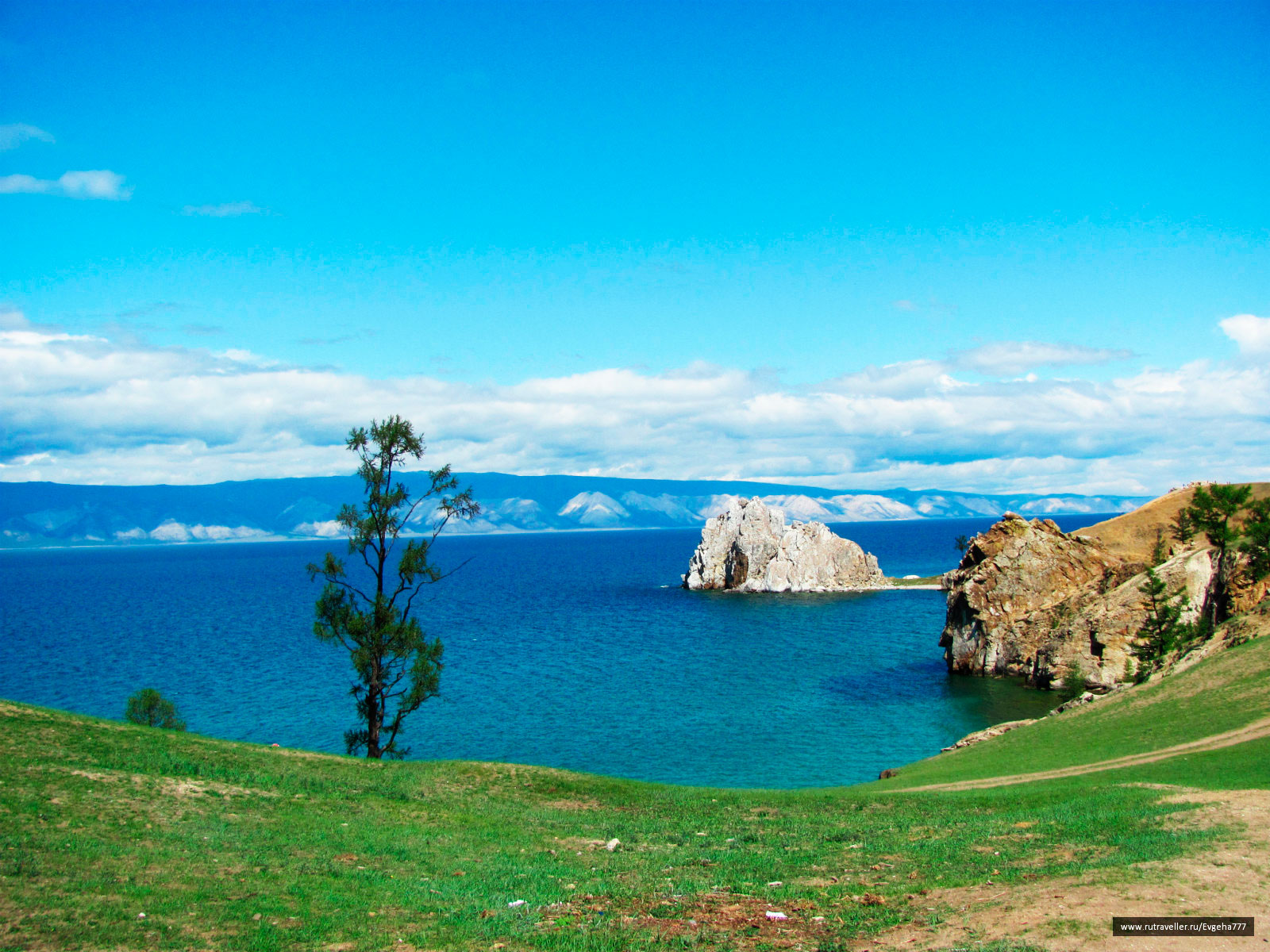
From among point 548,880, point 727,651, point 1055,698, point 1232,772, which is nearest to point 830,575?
point 727,651

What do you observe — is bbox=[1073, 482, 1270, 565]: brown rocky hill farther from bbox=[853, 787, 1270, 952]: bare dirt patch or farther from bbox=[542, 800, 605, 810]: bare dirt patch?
bbox=[853, 787, 1270, 952]: bare dirt patch

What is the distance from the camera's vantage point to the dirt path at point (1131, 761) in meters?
28.9

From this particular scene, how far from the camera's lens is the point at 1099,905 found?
12.5 metres

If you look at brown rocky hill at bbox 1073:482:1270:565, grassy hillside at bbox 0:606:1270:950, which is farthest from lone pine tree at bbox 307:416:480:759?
brown rocky hill at bbox 1073:482:1270:565

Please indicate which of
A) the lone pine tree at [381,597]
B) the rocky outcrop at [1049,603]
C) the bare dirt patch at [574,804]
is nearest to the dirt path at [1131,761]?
the bare dirt patch at [574,804]

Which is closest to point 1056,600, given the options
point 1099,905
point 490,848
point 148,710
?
point 490,848

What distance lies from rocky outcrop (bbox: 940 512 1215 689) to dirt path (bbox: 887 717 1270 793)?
31844 millimetres

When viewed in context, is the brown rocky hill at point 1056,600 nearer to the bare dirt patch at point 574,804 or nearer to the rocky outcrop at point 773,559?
the bare dirt patch at point 574,804

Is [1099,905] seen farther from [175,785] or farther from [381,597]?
[381,597]

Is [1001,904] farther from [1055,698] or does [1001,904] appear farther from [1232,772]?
[1055,698]

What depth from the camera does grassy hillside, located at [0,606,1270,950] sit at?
1311 centimetres

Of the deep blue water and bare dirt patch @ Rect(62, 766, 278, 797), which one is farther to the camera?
the deep blue water

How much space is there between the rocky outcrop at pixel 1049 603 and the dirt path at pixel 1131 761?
31.8 m

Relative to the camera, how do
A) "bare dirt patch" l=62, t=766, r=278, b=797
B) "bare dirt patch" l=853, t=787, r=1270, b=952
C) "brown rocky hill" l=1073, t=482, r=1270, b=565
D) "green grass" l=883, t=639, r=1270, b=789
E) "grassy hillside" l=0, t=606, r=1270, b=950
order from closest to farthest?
"bare dirt patch" l=853, t=787, r=1270, b=952, "grassy hillside" l=0, t=606, r=1270, b=950, "bare dirt patch" l=62, t=766, r=278, b=797, "green grass" l=883, t=639, r=1270, b=789, "brown rocky hill" l=1073, t=482, r=1270, b=565
